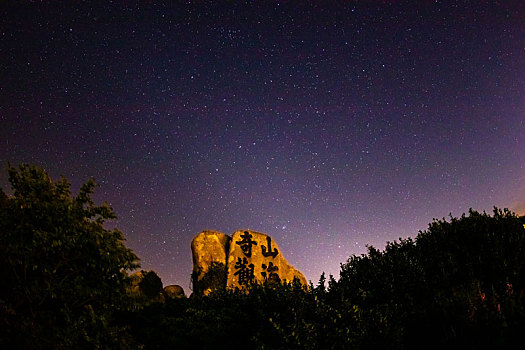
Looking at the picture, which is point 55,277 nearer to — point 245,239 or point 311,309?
point 311,309

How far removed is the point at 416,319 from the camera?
7789 millimetres

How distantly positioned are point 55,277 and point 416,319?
30.6 ft

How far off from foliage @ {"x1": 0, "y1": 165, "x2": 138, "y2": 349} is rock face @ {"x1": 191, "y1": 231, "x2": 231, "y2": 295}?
49.0ft

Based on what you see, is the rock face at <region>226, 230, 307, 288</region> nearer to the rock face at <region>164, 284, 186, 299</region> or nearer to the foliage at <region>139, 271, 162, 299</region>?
the rock face at <region>164, 284, 186, 299</region>

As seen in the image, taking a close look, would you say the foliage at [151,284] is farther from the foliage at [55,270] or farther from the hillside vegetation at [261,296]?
the foliage at [55,270]

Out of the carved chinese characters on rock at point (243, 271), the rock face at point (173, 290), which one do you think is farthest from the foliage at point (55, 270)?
the rock face at point (173, 290)

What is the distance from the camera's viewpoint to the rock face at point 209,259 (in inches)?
933

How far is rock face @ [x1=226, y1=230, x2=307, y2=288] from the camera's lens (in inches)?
909

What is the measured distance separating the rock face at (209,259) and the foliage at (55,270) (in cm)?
1493

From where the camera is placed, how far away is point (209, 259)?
24.9 metres

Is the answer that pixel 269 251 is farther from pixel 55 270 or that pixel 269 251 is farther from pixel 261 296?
pixel 55 270

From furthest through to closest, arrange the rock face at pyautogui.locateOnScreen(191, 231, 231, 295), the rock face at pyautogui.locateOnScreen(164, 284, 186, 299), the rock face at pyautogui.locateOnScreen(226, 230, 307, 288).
Answer: the rock face at pyautogui.locateOnScreen(164, 284, 186, 299)
the rock face at pyautogui.locateOnScreen(191, 231, 231, 295)
the rock face at pyautogui.locateOnScreen(226, 230, 307, 288)

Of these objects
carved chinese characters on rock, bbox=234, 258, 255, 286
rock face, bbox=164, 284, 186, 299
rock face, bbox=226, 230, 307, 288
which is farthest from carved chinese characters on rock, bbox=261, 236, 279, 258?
rock face, bbox=164, 284, 186, 299

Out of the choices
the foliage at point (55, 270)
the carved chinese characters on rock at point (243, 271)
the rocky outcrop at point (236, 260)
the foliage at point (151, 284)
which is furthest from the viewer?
the foliage at point (151, 284)
